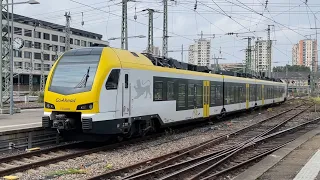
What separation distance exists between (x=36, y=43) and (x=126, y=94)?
3210 inches

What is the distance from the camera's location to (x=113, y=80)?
12.1 metres

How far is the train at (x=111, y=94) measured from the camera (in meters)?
11.7

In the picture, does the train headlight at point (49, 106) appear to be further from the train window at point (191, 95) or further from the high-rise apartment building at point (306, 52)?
the high-rise apartment building at point (306, 52)

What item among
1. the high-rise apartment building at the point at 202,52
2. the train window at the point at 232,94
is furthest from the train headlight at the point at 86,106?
the high-rise apartment building at the point at 202,52

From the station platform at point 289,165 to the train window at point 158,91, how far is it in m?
4.82

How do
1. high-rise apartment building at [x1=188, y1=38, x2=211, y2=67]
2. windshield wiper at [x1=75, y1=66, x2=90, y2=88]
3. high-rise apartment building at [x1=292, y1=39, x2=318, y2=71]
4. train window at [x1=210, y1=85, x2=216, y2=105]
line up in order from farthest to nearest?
high-rise apartment building at [x1=292, y1=39, x2=318, y2=71]
high-rise apartment building at [x1=188, y1=38, x2=211, y2=67]
train window at [x1=210, y1=85, x2=216, y2=105]
windshield wiper at [x1=75, y1=66, x2=90, y2=88]

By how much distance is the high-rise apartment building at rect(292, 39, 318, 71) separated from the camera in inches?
2987

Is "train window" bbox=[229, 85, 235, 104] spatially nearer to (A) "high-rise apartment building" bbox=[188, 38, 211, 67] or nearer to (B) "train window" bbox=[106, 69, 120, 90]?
(B) "train window" bbox=[106, 69, 120, 90]

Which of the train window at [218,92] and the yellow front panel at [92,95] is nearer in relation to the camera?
the yellow front panel at [92,95]

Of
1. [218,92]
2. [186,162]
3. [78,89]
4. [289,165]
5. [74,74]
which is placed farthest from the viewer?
[218,92]

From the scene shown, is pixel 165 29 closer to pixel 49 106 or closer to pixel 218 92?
pixel 218 92

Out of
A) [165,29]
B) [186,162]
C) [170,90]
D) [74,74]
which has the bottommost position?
[186,162]

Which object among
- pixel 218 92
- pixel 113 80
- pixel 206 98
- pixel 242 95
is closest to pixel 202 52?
pixel 242 95

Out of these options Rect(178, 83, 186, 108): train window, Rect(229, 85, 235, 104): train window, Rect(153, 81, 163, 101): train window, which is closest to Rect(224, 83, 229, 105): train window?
Rect(229, 85, 235, 104): train window
